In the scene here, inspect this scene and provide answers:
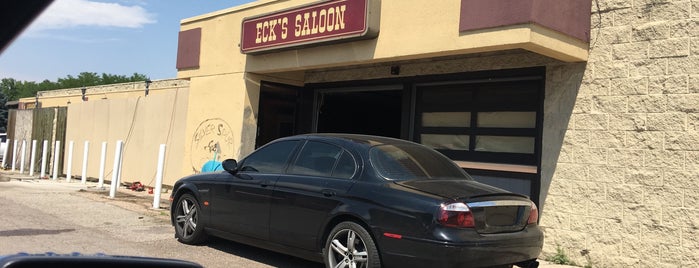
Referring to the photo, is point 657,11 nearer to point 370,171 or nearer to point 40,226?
point 370,171

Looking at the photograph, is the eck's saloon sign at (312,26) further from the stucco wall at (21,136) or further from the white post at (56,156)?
the stucco wall at (21,136)

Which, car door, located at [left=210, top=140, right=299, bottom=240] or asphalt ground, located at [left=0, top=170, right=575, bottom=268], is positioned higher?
car door, located at [left=210, top=140, right=299, bottom=240]

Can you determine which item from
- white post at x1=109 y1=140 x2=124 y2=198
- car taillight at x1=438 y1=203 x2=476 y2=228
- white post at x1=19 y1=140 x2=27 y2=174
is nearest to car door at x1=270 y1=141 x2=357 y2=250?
car taillight at x1=438 y1=203 x2=476 y2=228

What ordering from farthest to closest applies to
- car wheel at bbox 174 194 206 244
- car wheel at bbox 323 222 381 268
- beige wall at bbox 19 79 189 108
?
1. beige wall at bbox 19 79 189 108
2. car wheel at bbox 174 194 206 244
3. car wheel at bbox 323 222 381 268

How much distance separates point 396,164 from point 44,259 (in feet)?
13.6

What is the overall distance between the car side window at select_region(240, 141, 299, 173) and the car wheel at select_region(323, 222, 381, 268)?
4.15ft

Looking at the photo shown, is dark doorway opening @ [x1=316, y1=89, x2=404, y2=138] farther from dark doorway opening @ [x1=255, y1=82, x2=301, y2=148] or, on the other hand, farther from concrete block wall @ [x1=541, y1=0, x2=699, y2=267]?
concrete block wall @ [x1=541, y1=0, x2=699, y2=267]

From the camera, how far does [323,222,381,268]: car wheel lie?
520 centimetres

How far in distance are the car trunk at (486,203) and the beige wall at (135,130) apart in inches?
388

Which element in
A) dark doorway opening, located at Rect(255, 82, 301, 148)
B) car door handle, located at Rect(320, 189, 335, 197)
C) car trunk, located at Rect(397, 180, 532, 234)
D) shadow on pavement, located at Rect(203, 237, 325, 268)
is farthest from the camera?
dark doorway opening, located at Rect(255, 82, 301, 148)

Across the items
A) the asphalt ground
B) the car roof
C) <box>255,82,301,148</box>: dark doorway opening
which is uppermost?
<box>255,82,301,148</box>: dark doorway opening

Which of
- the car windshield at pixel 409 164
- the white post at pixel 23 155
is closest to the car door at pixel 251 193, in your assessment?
the car windshield at pixel 409 164

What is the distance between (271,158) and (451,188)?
7.71 feet

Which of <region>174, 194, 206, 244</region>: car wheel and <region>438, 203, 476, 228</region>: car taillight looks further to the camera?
<region>174, 194, 206, 244</region>: car wheel
